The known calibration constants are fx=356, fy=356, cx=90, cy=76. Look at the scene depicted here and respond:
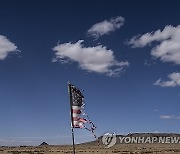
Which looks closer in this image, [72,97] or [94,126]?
[72,97]

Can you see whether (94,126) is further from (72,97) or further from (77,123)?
(72,97)

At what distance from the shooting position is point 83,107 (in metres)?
15.2

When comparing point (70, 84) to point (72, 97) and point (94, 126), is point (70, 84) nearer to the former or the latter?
point (72, 97)

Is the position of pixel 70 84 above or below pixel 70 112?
above

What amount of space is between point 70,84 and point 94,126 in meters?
2.40

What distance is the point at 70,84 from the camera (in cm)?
1418

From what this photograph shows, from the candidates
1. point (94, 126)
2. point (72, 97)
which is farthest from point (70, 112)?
point (94, 126)

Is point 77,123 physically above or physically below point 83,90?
below

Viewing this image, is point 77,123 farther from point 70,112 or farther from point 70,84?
point 70,84

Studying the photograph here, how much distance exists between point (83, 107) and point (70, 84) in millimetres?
1508

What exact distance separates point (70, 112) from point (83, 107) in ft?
3.49

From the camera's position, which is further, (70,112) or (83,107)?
(83,107)

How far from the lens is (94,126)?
15375mm

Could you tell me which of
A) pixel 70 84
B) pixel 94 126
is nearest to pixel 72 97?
pixel 70 84
